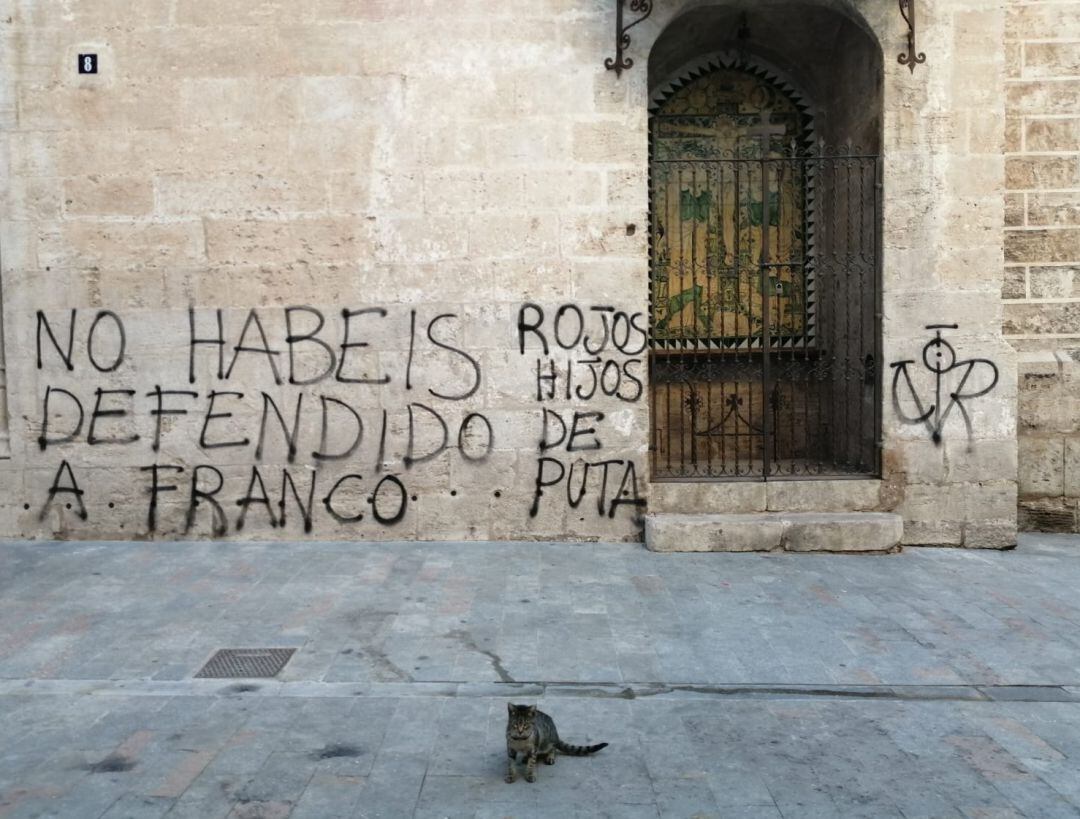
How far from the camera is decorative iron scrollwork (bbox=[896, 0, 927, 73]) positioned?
7.62m

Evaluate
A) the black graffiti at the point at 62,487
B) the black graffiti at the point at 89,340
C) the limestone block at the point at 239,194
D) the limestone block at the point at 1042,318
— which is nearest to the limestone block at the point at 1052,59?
the limestone block at the point at 1042,318

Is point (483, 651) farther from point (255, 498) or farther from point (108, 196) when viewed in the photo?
point (108, 196)

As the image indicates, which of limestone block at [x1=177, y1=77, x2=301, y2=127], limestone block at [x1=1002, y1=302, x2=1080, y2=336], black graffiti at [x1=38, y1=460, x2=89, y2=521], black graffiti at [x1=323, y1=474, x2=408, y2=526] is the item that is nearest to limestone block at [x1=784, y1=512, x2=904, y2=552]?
limestone block at [x1=1002, y1=302, x2=1080, y2=336]

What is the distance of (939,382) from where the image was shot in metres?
7.84

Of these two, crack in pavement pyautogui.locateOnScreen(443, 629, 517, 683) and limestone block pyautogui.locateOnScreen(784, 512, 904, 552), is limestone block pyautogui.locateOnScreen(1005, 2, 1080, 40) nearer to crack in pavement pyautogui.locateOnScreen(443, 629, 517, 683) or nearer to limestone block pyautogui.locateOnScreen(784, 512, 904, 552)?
limestone block pyautogui.locateOnScreen(784, 512, 904, 552)

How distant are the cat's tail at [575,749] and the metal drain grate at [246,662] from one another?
1.73 m

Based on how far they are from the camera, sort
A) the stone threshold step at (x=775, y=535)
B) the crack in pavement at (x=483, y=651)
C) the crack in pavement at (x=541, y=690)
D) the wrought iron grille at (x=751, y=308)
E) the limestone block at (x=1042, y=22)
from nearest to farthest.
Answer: the crack in pavement at (x=541, y=690), the crack in pavement at (x=483, y=651), the stone threshold step at (x=775, y=535), the limestone block at (x=1042, y=22), the wrought iron grille at (x=751, y=308)

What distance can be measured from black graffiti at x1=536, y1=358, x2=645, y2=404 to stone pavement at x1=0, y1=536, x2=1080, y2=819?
4.11ft

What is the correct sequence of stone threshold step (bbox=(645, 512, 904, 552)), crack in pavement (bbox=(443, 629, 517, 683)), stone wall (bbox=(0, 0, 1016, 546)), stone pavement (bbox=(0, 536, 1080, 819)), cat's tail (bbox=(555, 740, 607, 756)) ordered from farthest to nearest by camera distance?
stone wall (bbox=(0, 0, 1016, 546)) → stone threshold step (bbox=(645, 512, 904, 552)) → crack in pavement (bbox=(443, 629, 517, 683)) → cat's tail (bbox=(555, 740, 607, 756)) → stone pavement (bbox=(0, 536, 1080, 819))

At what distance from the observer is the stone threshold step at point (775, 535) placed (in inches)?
295

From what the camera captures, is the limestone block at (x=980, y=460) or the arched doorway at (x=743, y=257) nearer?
the limestone block at (x=980, y=460)

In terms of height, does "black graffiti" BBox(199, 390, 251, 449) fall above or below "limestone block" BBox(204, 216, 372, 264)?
below

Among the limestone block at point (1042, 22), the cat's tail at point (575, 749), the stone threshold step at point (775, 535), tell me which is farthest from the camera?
the limestone block at point (1042, 22)

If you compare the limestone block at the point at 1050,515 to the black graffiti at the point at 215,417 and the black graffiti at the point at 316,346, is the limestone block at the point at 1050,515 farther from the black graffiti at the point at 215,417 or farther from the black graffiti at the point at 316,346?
the black graffiti at the point at 215,417
